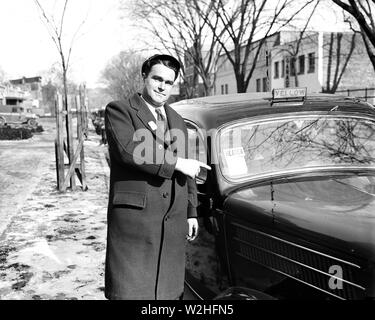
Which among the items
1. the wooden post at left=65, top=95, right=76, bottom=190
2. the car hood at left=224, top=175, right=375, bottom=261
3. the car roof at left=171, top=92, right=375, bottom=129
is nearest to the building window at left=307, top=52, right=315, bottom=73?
the wooden post at left=65, top=95, right=76, bottom=190

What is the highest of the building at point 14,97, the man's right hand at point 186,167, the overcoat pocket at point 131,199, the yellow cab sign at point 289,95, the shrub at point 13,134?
the building at point 14,97

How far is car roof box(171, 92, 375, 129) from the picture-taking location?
10.4 ft

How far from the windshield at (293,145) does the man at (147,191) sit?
2.29ft

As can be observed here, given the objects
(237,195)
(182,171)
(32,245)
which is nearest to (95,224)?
(32,245)

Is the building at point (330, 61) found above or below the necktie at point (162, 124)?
above

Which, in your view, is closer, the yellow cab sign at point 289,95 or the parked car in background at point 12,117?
the yellow cab sign at point 289,95

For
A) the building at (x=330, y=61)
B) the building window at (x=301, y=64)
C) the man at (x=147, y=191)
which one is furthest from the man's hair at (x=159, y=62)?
the building window at (x=301, y=64)

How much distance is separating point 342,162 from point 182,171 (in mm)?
1383

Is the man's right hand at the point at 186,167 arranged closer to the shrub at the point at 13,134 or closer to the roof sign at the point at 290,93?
the roof sign at the point at 290,93

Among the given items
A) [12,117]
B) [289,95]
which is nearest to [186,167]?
[289,95]

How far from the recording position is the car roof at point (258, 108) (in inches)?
125

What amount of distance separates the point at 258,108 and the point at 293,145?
1.27ft

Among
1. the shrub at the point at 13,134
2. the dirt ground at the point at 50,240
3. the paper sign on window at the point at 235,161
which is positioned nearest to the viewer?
the paper sign on window at the point at 235,161

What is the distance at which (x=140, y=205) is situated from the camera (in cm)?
224
